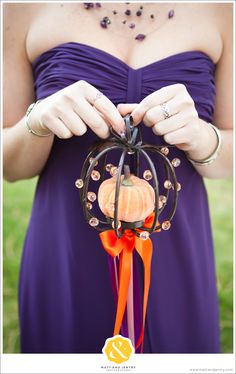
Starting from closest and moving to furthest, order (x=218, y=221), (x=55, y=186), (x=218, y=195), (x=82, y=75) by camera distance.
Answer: (x=82, y=75) → (x=55, y=186) → (x=218, y=221) → (x=218, y=195)

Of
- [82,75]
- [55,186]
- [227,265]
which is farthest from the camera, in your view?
[227,265]

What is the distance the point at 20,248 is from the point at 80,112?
1.52 meters

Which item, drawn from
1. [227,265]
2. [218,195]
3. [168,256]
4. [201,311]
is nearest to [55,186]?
[168,256]

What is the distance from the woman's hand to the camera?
590 mm

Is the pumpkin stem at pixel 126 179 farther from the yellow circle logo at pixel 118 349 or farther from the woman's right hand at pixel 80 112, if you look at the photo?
the yellow circle logo at pixel 118 349

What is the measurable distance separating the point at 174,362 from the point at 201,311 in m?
0.15

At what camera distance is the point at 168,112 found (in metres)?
0.60

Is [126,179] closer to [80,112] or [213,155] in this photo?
[80,112]

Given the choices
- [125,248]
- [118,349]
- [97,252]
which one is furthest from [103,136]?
[118,349]

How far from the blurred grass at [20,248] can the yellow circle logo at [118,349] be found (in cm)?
83

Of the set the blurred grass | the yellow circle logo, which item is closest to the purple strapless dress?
the yellow circle logo

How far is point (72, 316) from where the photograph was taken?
2.90 feet

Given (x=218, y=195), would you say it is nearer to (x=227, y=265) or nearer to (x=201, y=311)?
(x=227, y=265)

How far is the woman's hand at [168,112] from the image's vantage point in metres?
0.59
